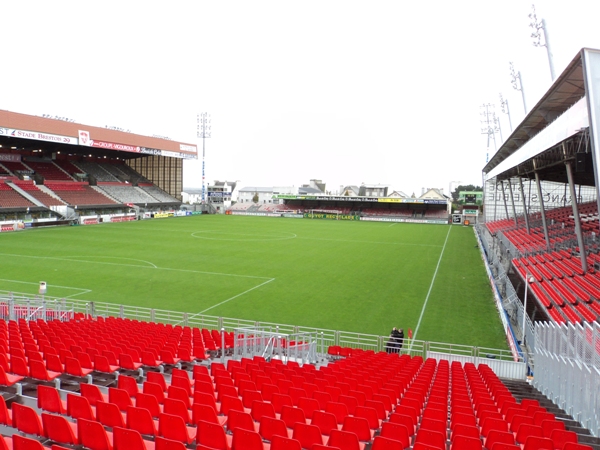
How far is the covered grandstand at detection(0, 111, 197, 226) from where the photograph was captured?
49.3m

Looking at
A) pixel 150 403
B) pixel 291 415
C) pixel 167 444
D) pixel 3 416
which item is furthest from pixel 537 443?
pixel 3 416

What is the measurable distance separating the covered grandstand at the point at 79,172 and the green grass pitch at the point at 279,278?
29.3 feet

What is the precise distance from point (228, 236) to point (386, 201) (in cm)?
4218

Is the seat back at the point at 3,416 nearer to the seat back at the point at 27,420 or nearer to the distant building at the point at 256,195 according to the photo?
the seat back at the point at 27,420

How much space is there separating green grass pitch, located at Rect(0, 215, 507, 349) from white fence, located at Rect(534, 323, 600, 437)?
5538mm

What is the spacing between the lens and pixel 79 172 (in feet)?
218

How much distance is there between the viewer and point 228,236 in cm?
4669

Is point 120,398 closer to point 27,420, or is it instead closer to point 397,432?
point 27,420

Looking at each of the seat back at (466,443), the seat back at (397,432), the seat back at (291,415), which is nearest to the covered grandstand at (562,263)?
the seat back at (466,443)

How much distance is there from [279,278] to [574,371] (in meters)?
18.9

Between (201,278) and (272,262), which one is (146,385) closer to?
(201,278)

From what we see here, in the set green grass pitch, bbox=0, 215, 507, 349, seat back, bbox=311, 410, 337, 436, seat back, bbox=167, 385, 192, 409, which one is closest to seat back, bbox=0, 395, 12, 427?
seat back, bbox=167, 385, 192, 409

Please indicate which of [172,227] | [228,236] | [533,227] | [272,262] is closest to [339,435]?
[272,262]

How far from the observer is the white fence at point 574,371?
7.41 metres
